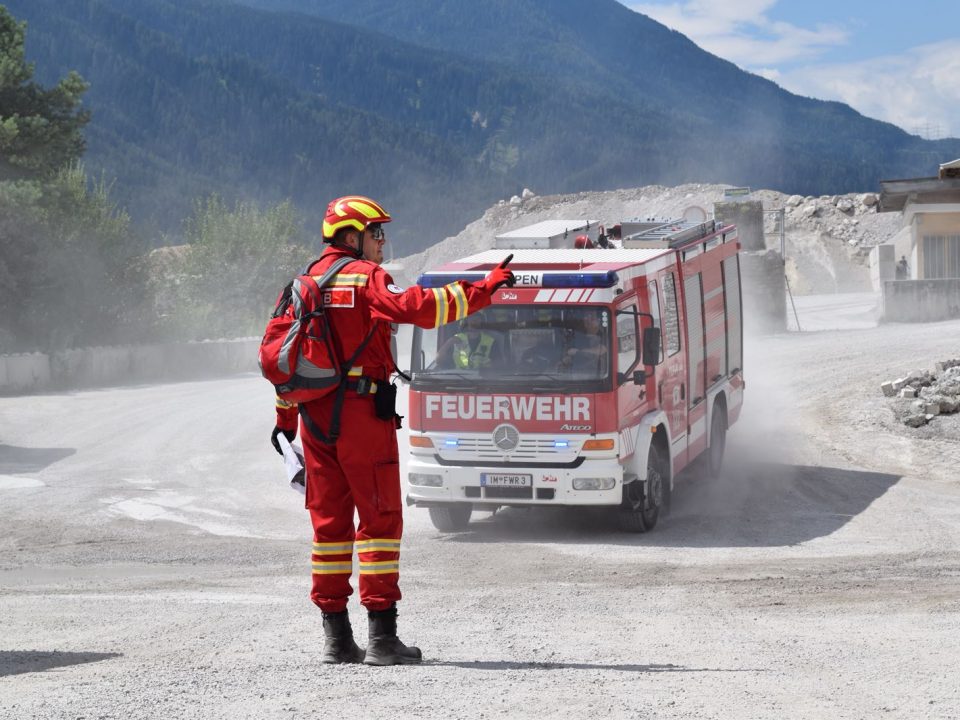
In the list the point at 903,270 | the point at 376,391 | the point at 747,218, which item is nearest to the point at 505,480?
the point at 376,391

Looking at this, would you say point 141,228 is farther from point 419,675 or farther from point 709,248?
point 419,675

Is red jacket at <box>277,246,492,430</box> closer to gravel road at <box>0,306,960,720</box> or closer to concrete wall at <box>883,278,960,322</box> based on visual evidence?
gravel road at <box>0,306,960,720</box>

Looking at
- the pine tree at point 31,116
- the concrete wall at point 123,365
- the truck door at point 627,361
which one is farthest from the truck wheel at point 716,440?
the pine tree at point 31,116

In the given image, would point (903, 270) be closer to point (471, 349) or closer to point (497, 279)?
point (471, 349)

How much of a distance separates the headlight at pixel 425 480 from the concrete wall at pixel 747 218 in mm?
26375

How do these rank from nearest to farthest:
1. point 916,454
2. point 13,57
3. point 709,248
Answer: point 709,248, point 916,454, point 13,57

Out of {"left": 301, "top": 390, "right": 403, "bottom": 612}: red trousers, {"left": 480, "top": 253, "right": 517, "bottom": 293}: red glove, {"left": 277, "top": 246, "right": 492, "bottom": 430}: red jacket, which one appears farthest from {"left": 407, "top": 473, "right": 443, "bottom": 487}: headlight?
{"left": 480, "top": 253, "right": 517, "bottom": 293}: red glove

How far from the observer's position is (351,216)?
7035 millimetres

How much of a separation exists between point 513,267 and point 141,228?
3172 cm

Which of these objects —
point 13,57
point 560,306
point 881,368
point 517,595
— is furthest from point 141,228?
point 517,595

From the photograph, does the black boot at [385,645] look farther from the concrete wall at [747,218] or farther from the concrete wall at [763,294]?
the concrete wall at [747,218]

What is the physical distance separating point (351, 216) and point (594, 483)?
598 cm

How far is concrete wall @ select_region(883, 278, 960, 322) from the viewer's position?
35.8m

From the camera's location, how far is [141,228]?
42469 mm
